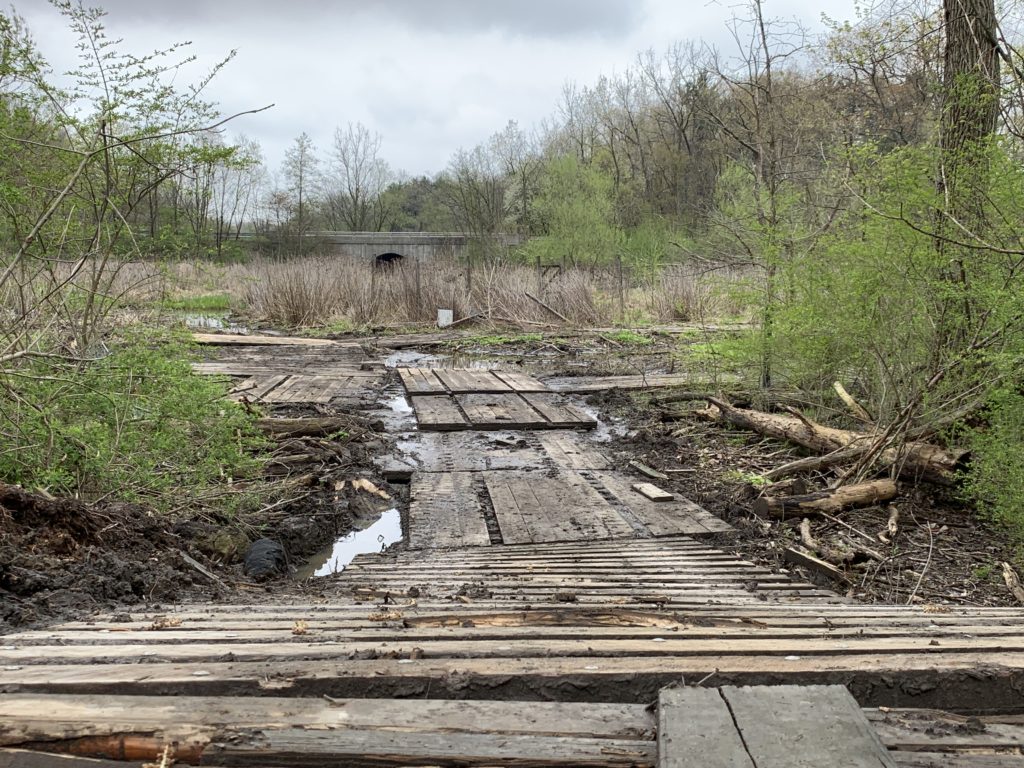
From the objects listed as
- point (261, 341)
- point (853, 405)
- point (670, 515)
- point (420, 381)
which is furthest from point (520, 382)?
point (261, 341)

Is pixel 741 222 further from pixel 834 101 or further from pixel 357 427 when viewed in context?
pixel 834 101

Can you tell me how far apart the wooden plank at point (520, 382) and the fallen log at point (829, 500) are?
233 inches

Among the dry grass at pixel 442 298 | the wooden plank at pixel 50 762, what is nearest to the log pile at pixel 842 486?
the wooden plank at pixel 50 762

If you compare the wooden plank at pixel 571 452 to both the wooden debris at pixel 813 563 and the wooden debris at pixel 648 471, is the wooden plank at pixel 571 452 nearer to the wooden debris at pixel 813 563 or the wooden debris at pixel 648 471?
the wooden debris at pixel 648 471

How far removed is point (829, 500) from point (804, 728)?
4200 millimetres

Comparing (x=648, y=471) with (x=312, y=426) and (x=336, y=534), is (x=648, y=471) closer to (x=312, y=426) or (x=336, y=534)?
(x=336, y=534)

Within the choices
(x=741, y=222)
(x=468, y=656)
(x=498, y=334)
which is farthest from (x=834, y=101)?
(x=468, y=656)

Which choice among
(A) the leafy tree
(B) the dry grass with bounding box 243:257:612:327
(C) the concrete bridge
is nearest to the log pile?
(B) the dry grass with bounding box 243:257:612:327

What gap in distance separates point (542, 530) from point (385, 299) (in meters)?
16.0

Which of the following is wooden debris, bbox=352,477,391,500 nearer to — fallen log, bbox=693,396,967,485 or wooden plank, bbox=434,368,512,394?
fallen log, bbox=693,396,967,485

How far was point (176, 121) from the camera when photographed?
5.73m

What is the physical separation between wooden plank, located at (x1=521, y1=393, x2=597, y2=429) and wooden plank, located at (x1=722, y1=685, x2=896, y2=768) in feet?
24.2

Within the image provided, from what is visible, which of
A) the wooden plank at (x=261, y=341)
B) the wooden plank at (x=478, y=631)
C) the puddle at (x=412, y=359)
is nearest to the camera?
the wooden plank at (x=478, y=631)

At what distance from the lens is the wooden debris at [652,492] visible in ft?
19.5
